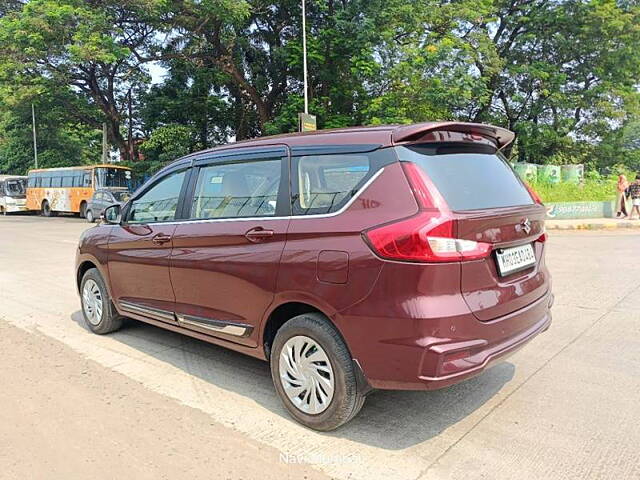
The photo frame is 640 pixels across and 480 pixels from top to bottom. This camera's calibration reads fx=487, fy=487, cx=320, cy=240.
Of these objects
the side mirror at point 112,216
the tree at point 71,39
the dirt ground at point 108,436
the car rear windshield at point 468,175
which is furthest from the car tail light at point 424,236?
the tree at point 71,39

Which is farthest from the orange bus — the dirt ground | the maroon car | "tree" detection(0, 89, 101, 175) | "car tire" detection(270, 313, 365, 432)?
"car tire" detection(270, 313, 365, 432)

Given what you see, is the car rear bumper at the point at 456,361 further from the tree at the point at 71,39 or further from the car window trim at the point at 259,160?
the tree at the point at 71,39

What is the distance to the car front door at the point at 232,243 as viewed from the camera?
332cm

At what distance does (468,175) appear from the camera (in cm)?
310

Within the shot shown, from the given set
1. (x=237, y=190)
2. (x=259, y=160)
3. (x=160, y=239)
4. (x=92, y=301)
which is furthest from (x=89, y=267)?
(x=259, y=160)

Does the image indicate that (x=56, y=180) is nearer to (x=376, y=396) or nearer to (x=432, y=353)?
(x=376, y=396)

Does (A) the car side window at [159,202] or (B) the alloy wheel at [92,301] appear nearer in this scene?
(A) the car side window at [159,202]

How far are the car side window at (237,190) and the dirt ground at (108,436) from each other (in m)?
1.45

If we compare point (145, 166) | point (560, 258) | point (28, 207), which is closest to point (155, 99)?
point (145, 166)

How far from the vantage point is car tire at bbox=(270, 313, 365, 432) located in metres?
2.92

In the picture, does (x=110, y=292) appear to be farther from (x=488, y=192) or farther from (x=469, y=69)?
(x=469, y=69)

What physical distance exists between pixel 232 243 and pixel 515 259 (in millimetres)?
1925

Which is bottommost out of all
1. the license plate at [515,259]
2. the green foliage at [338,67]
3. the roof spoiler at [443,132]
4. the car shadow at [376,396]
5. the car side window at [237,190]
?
the car shadow at [376,396]

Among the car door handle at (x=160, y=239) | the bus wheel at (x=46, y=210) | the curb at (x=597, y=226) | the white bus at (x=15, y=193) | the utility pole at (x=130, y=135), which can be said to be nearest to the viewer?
the car door handle at (x=160, y=239)
